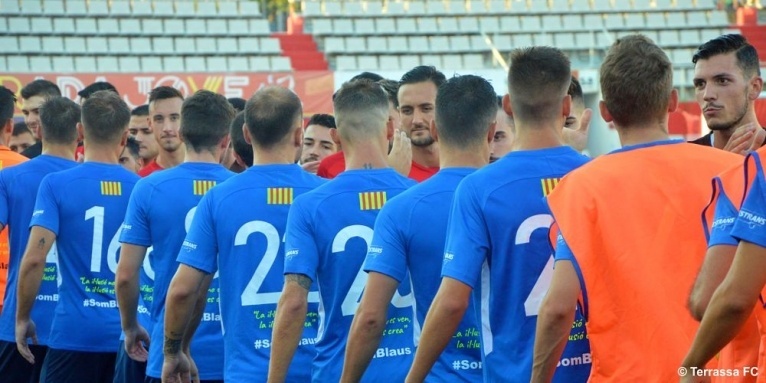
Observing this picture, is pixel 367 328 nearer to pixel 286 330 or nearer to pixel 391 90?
pixel 286 330

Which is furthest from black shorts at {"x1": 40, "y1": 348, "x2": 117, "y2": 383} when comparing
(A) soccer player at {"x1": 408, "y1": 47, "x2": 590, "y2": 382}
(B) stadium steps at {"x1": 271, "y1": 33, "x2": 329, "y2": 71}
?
(B) stadium steps at {"x1": 271, "y1": 33, "x2": 329, "y2": 71}

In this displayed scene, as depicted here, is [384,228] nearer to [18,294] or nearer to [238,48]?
[18,294]

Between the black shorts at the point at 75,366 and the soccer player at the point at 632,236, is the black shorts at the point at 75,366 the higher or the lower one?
the lower one

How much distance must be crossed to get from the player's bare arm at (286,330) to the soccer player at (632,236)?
1.48 metres

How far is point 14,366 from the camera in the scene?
791 cm

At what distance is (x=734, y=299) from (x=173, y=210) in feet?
12.9

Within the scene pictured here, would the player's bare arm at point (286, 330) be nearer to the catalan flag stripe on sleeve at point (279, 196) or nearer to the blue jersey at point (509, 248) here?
the catalan flag stripe on sleeve at point (279, 196)

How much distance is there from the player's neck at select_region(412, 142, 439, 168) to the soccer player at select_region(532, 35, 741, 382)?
119 inches

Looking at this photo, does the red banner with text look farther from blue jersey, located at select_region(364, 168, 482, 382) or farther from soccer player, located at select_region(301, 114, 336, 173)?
blue jersey, located at select_region(364, 168, 482, 382)

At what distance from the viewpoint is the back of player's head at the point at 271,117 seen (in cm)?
551

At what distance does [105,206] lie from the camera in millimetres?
7211

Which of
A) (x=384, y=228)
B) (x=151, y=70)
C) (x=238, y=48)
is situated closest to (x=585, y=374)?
(x=384, y=228)

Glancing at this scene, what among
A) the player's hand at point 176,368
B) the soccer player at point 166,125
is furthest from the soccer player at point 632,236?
the soccer player at point 166,125

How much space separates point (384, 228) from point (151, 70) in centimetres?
1873
